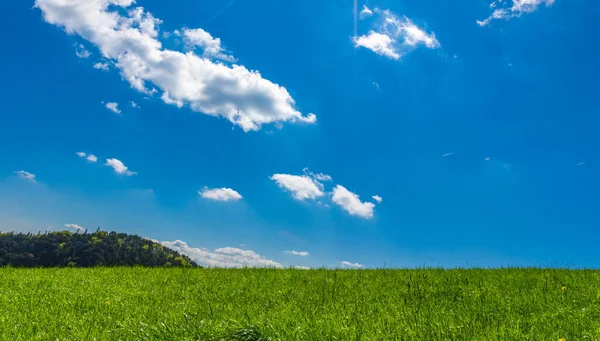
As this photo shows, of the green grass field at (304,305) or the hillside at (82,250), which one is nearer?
the green grass field at (304,305)

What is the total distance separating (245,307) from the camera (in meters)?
9.55

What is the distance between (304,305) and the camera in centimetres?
961

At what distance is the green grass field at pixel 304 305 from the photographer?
6805mm

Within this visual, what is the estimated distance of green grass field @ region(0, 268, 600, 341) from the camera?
22.3 ft

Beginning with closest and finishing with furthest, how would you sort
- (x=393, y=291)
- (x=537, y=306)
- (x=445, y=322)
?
(x=445, y=322) < (x=537, y=306) < (x=393, y=291)

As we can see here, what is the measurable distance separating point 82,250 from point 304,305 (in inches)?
670

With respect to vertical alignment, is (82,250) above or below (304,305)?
above

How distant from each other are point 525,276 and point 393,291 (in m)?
4.52

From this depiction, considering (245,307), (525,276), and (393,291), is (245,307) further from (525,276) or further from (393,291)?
(525,276)

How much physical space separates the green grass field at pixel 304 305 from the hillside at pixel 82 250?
672 centimetres

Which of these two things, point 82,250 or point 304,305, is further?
point 82,250

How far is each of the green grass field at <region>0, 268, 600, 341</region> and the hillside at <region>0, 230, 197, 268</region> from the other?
6.72 meters

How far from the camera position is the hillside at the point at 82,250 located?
2208 centimetres

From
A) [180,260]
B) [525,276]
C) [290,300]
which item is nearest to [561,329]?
[290,300]
